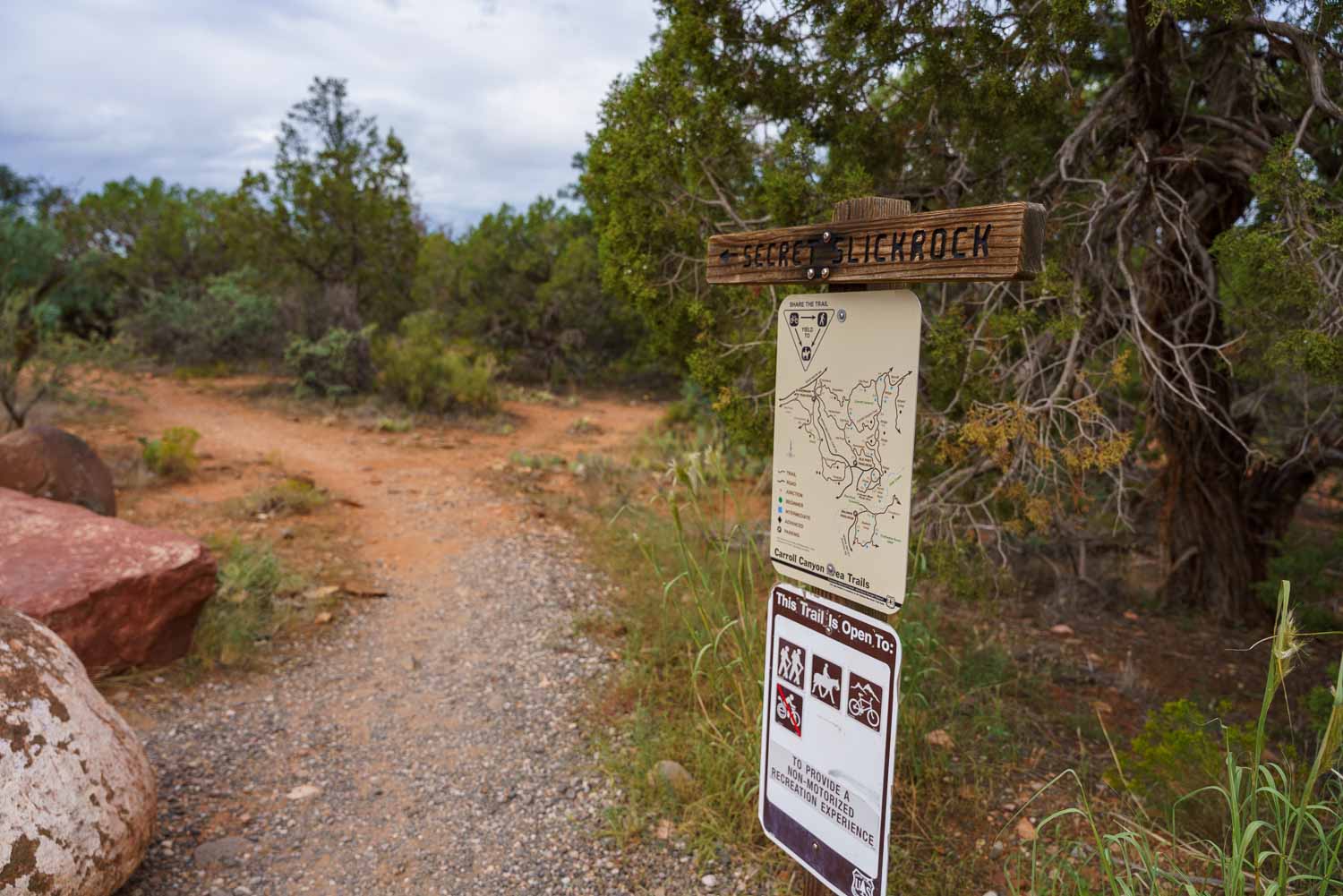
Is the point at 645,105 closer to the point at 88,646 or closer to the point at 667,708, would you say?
the point at 667,708

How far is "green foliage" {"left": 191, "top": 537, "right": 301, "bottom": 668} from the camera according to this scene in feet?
14.4

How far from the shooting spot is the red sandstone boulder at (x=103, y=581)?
12.3ft

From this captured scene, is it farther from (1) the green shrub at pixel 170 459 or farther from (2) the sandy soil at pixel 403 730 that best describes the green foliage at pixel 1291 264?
(1) the green shrub at pixel 170 459

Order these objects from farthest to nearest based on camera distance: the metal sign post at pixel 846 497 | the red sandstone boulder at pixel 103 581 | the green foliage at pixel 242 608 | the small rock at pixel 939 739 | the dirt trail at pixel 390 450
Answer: the dirt trail at pixel 390 450 → the green foliage at pixel 242 608 → the red sandstone boulder at pixel 103 581 → the small rock at pixel 939 739 → the metal sign post at pixel 846 497

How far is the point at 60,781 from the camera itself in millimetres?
2406

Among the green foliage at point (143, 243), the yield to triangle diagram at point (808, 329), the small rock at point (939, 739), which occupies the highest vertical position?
the green foliage at point (143, 243)

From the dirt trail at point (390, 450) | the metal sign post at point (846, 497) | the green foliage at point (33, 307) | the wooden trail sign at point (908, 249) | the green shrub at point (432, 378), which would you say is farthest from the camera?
the green shrub at point (432, 378)

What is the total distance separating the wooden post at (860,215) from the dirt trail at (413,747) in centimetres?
71

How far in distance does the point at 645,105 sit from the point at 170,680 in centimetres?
353

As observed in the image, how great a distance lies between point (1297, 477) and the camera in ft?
18.9

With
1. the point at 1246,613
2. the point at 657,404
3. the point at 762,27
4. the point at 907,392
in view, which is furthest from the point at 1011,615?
the point at 657,404

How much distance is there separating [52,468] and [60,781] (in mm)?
4018

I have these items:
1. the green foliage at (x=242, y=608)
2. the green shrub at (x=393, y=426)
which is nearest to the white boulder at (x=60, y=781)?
the green foliage at (x=242, y=608)

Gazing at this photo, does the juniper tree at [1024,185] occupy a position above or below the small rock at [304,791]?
above
